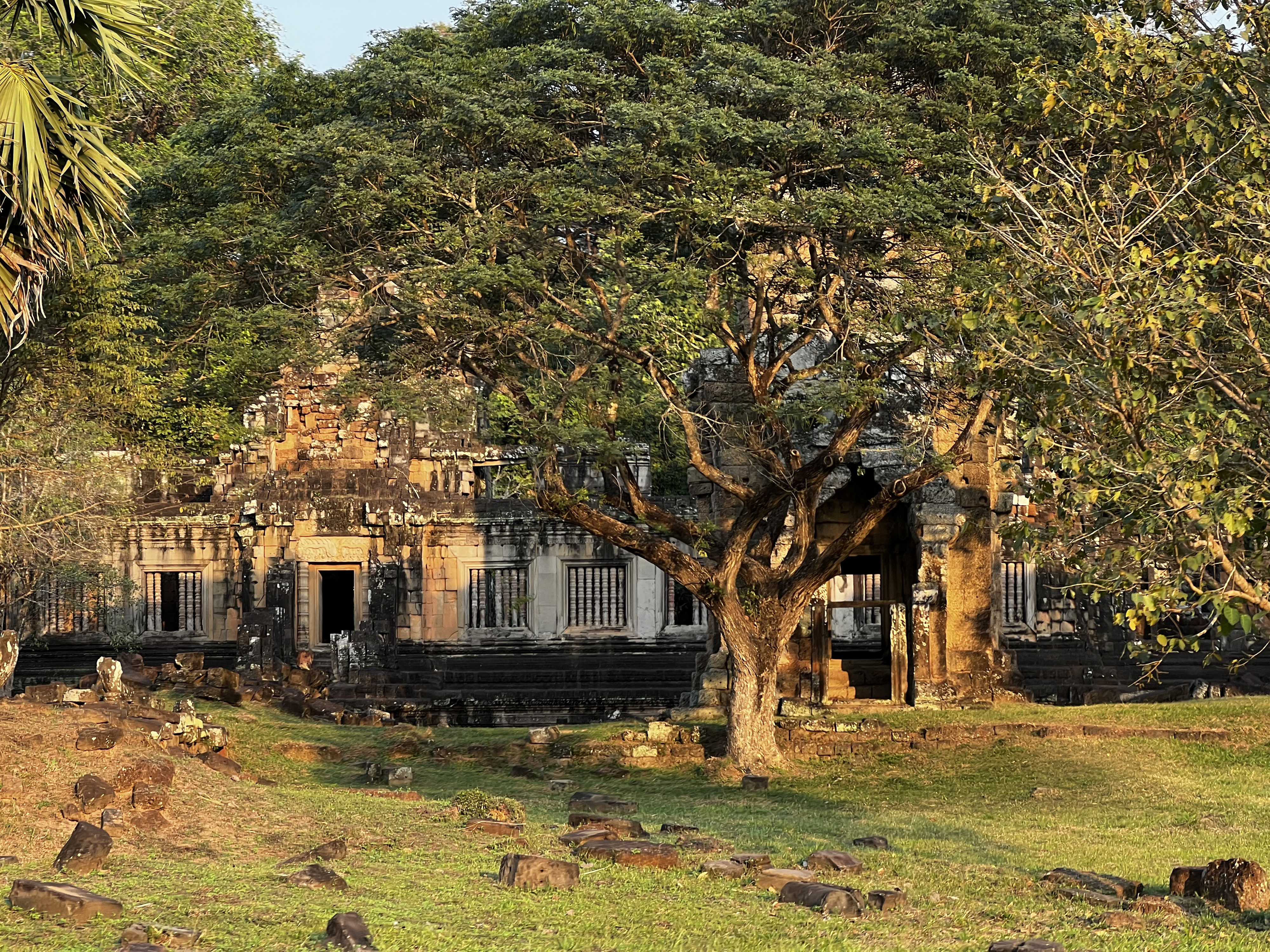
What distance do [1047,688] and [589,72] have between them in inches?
534

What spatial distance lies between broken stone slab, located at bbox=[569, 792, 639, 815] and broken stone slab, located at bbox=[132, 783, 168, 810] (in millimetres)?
3796

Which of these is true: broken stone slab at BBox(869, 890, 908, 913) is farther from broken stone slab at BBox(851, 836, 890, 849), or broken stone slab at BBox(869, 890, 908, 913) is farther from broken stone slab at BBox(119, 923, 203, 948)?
broken stone slab at BBox(119, 923, 203, 948)

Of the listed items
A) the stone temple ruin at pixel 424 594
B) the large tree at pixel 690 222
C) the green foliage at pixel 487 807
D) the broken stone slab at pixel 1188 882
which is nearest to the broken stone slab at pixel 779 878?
the broken stone slab at pixel 1188 882

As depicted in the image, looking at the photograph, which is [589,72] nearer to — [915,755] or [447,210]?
[447,210]

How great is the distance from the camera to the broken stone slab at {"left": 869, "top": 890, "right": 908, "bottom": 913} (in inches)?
384

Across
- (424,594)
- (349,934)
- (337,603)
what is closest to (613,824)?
(349,934)

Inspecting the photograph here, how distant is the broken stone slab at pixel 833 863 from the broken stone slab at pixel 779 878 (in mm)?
433

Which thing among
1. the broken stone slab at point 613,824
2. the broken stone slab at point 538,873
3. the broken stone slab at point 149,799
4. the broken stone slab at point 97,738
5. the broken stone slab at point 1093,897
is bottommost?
the broken stone slab at point 1093,897

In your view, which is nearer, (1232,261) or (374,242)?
(1232,261)

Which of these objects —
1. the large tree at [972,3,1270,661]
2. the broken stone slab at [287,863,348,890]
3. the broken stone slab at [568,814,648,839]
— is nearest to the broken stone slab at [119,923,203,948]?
the broken stone slab at [287,863,348,890]

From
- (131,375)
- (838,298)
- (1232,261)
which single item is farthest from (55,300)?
(1232,261)

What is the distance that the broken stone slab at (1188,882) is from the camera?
10.2 metres

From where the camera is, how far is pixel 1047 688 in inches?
953

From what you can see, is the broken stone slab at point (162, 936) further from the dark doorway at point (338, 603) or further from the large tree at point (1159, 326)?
the dark doorway at point (338, 603)
